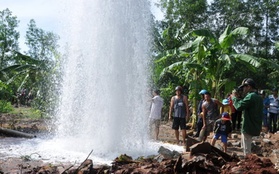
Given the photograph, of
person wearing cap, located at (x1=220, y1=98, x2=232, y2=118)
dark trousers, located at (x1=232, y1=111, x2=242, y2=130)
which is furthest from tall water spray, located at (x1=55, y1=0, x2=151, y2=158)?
dark trousers, located at (x1=232, y1=111, x2=242, y2=130)

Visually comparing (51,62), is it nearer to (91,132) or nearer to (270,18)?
(91,132)

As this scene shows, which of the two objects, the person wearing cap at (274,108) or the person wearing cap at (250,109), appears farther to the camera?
the person wearing cap at (274,108)

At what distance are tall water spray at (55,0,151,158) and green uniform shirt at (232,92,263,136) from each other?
287cm

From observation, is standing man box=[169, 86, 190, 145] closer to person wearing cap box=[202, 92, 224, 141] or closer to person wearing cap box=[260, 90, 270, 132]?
person wearing cap box=[202, 92, 224, 141]

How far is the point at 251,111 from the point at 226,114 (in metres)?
1.68

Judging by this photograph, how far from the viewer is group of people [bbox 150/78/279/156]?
647 centimetres

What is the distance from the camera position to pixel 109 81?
8.76 meters

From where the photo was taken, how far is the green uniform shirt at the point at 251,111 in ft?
21.0

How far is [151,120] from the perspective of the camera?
1087 cm

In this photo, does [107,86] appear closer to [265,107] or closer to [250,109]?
[250,109]

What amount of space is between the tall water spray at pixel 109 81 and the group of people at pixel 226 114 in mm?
1143

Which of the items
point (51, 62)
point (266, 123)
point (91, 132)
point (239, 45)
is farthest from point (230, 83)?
point (239, 45)

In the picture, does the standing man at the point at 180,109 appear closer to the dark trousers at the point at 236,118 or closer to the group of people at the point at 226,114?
the group of people at the point at 226,114

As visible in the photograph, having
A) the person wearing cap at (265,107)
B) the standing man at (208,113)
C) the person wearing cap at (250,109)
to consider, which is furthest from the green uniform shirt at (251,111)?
the person wearing cap at (265,107)
